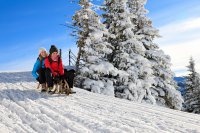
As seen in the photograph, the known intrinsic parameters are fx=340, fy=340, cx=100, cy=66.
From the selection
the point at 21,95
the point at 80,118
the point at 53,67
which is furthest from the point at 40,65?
the point at 80,118

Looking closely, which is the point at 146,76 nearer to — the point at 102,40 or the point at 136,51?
the point at 136,51

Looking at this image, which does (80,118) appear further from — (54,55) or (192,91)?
(192,91)

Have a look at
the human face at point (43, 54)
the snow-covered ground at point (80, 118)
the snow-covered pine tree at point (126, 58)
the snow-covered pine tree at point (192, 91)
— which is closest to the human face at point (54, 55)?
the human face at point (43, 54)

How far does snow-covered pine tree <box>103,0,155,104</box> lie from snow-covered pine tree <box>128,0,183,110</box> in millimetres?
2571

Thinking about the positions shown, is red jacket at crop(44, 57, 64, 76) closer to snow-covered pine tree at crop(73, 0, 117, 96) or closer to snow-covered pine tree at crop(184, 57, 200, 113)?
snow-covered pine tree at crop(73, 0, 117, 96)

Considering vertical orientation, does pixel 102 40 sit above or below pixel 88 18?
below

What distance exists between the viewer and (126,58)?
22922 mm

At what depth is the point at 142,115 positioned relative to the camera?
27.4ft

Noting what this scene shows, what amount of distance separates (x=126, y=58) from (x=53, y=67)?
11491 millimetres

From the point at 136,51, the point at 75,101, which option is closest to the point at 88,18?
the point at 136,51

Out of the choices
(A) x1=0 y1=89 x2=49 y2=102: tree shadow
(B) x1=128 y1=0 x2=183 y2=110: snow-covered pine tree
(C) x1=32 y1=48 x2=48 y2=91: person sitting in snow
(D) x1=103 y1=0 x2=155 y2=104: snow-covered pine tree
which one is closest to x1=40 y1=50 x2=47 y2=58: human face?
(C) x1=32 y1=48 x2=48 y2=91: person sitting in snow

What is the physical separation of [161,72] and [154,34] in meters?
3.17

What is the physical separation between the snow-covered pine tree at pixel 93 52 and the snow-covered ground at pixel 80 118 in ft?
34.7

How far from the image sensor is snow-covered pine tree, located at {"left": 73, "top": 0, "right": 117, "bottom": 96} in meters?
21.2
